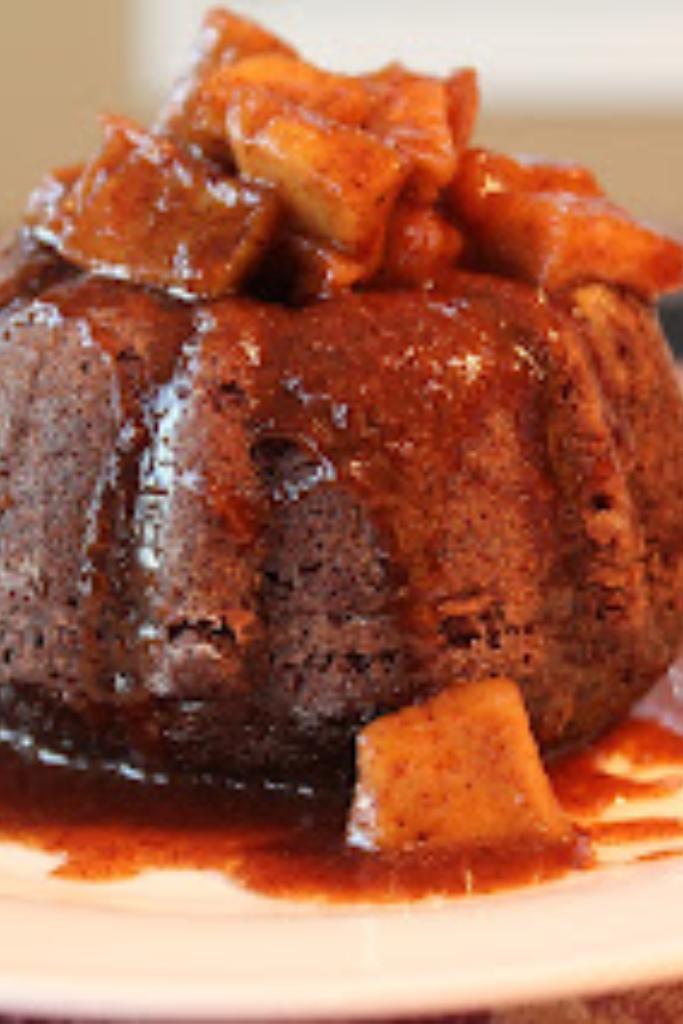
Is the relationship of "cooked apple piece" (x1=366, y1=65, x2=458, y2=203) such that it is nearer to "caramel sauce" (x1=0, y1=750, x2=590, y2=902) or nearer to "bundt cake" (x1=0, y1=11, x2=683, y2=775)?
"bundt cake" (x1=0, y1=11, x2=683, y2=775)

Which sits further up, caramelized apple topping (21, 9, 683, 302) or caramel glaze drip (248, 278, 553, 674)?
caramelized apple topping (21, 9, 683, 302)

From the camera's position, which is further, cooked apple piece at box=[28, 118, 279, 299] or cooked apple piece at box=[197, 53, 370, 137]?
cooked apple piece at box=[197, 53, 370, 137]

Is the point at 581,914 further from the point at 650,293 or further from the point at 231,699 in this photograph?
the point at 650,293

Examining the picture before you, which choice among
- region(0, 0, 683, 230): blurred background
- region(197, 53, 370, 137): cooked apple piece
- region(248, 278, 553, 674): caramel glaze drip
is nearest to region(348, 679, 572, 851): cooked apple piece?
region(248, 278, 553, 674): caramel glaze drip

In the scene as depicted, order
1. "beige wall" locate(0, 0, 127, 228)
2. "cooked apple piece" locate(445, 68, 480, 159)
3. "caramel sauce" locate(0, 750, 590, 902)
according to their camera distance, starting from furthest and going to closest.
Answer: "beige wall" locate(0, 0, 127, 228)
"cooked apple piece" locate(445, 68, 480, 159)
"caramel sauce" locate(0, 750, 590, 902)

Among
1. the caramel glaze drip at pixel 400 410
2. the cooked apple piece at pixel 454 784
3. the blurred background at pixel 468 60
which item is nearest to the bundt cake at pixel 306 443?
the caramel glaze drip at pixel 400 410
